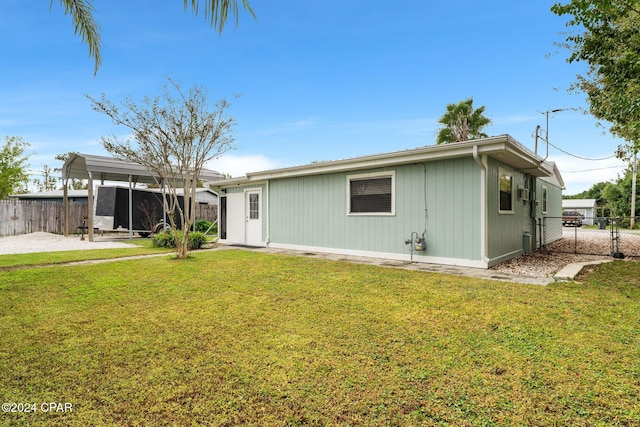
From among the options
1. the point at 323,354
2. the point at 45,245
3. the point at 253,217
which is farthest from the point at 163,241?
the point at 323,354

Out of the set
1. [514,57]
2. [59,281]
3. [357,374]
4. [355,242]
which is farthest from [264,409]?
[514,57]

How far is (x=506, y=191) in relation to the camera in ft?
24.6

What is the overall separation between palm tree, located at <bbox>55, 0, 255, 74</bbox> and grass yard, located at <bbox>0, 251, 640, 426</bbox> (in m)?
3.07

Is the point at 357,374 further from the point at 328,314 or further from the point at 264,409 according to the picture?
the point at 328,314

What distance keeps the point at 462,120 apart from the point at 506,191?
11.2 meters

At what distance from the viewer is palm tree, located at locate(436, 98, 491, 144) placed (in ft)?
57.4

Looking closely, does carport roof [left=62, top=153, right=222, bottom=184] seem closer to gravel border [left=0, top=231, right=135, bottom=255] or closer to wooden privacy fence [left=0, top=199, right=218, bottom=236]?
wooden privacy fence [left=0, top=199, right=218, bottom=236]

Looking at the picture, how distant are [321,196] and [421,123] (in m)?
12.7

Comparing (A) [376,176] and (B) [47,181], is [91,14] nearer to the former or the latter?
(A) [376,176]

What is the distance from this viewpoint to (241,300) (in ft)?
13.4

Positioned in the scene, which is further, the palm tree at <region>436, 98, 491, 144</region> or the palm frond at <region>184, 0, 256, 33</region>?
the palm tree at <region>436, 98, 491, 144</region>

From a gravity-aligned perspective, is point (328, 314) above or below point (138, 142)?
below

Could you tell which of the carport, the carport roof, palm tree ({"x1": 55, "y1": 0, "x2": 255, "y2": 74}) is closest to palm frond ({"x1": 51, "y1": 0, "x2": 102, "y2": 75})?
palm tree ({"x1": 55, "y1": 0, "x2": 255, "y2": 74})

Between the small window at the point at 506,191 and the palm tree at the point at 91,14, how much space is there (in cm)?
626
